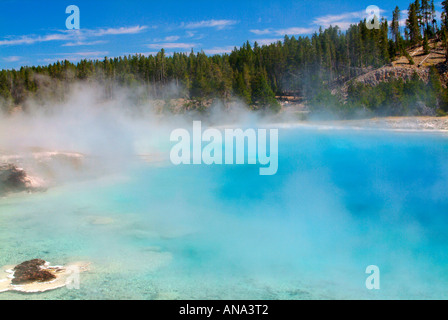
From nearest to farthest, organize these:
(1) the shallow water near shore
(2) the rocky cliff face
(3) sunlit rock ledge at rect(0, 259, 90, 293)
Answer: (3) sunlit rock ledge at rect(0, 259, 90, 293), (1) the shallow water near shore, (2) the rocky cliff face

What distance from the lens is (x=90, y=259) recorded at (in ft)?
22.2

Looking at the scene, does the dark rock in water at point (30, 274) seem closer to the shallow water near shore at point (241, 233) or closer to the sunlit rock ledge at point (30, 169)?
the shallow water near shore at point (241, 233)

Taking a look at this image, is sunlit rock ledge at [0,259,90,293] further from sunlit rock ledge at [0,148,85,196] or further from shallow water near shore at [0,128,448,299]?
sunlit rock ledge at [0,148,85,196]

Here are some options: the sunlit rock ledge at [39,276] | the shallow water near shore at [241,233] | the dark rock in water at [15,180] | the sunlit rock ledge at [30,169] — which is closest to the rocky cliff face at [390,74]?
the shallow water near shore at [241,233]

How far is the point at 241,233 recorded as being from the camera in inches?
318

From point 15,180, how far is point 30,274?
6004 millimetres

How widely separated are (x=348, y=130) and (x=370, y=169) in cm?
1213

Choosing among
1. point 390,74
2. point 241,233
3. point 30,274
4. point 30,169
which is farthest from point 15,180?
point 390,74

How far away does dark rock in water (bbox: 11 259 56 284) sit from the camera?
5.96m

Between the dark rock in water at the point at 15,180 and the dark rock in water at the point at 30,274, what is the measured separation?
18.2 feet

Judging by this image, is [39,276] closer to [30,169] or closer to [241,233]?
[241,233]

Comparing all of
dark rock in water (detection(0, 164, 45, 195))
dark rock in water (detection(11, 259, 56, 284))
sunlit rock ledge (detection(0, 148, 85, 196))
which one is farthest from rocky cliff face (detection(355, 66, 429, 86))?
dark rock in water (detection(11, 259, 56, 284))

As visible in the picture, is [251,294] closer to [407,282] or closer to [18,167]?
[407,282]

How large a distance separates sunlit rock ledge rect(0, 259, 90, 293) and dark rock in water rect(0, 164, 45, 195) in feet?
17.3
